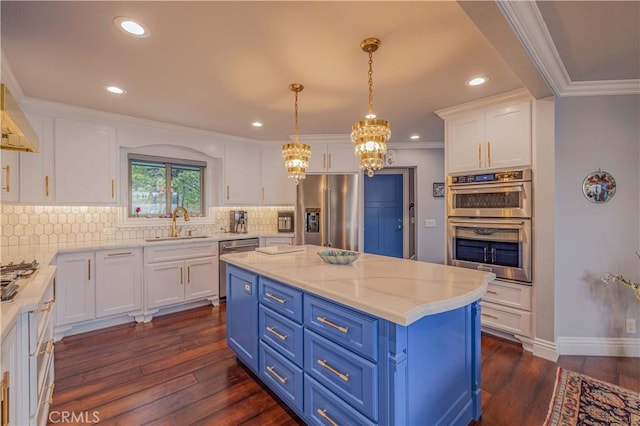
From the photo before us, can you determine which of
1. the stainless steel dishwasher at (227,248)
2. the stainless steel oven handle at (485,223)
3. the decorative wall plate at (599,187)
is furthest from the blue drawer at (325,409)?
the decorative wall plate at (599,187)

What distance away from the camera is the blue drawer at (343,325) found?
4.35 feet

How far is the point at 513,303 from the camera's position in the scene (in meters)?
2.80

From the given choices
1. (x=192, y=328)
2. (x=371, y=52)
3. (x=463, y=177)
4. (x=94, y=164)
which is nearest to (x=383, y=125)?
(x=371, y=52)

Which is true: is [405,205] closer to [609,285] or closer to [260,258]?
[609,285]

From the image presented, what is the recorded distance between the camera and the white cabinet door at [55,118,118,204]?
311 cm

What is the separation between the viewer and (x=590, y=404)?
6.37 feet

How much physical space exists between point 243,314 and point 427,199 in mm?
3760

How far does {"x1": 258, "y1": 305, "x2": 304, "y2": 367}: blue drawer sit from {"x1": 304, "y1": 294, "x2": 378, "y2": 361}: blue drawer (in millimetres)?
147

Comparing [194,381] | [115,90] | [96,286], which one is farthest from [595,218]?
[96,286]

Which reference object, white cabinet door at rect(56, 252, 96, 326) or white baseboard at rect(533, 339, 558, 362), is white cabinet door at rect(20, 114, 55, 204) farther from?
white baseboard at rect(533, 339, 558, 362)

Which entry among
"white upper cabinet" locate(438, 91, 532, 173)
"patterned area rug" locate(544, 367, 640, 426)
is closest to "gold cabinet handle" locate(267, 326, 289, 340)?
"patterned area rug" locate(544, 367, 640, 426)

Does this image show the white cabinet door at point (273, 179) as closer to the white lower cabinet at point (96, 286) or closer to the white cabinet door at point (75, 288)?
the white lower cabinet at point (96, 286)

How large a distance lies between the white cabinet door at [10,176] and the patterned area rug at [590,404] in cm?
444

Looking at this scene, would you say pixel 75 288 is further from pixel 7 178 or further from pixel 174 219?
pixel 174 219
